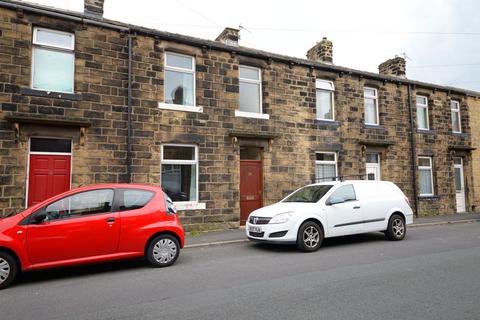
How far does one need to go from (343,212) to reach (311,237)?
4.02 feet

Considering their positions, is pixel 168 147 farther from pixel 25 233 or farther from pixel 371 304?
pixel 371 304

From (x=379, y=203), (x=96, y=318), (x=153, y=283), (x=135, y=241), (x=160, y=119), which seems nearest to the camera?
(x=96, y=318)

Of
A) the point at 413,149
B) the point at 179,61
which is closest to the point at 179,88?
the point at 179,61

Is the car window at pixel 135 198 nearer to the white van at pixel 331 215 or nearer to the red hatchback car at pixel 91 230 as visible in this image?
the red hatchback car at pixel 91 230

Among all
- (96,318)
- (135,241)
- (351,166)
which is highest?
(351,166)

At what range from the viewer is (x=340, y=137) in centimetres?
1455

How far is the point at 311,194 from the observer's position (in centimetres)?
921

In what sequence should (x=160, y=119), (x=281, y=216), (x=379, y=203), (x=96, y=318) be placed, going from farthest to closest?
(x=160, y=119) < (x=379, y=203) < (x=281, y=216) < (x=96, y=318)

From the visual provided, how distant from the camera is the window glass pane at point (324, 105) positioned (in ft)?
47.9

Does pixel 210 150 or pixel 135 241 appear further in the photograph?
pixel 210 150

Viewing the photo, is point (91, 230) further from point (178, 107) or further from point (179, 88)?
point (179, 88)

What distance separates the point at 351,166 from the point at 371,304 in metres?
10.9

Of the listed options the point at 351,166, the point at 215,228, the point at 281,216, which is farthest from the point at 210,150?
the point at 351,166

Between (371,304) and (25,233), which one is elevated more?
(25,233)
